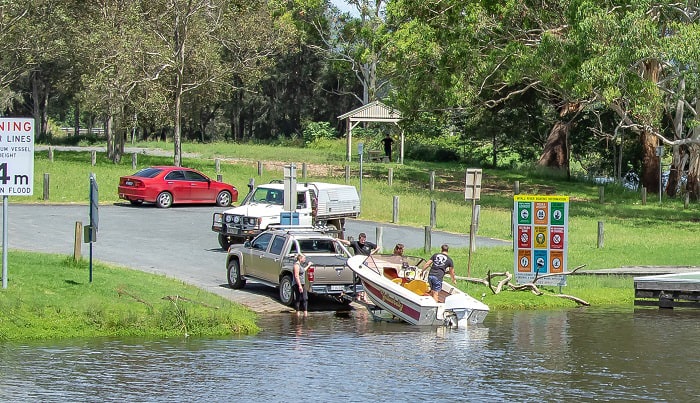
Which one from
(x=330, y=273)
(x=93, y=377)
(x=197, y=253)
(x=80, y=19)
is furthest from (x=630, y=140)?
(x=93, y=377)

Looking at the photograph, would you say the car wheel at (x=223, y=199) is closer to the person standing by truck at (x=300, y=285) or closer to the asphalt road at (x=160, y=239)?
the asphalt road at (x=160, y=239)

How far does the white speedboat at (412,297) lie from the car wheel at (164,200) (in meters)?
19.1

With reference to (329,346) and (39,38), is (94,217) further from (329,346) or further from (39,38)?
(39,38)

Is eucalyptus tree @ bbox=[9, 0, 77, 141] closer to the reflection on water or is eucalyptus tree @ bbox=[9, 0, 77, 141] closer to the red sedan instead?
the red sedan

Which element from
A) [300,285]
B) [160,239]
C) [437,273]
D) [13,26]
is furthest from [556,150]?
[300,285]

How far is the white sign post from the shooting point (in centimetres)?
2141

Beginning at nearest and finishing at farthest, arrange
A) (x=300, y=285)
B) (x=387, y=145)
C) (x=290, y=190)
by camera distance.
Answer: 1. (x=300, y=285)
2. (x=290, y=190)
3. (x=387, y=145)

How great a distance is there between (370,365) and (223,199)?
25938 mm

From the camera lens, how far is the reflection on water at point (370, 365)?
15.7 meters

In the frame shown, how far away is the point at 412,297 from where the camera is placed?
2222 centimetres

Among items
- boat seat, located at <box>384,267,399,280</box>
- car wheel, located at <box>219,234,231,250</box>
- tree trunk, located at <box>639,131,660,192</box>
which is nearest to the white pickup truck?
car wheel, located at <box>219,234,231,250</box>

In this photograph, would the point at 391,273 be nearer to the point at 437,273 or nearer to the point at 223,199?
the point at 437,273

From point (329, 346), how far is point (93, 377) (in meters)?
4.69

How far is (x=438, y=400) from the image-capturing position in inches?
601
